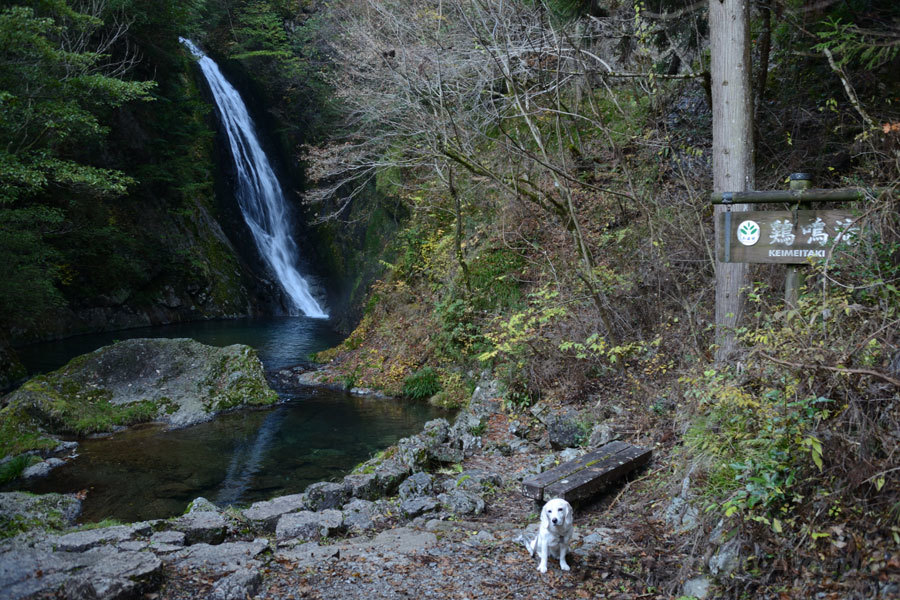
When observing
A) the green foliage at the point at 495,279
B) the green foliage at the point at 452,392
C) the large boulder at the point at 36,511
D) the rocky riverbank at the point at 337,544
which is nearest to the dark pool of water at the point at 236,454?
the large boulder at the point at 36,511

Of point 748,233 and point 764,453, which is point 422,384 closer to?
point 748,233

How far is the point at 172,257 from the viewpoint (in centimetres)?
2002

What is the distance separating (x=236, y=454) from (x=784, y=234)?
731cm

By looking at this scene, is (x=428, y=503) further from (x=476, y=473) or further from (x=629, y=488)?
(x=629, y=488)

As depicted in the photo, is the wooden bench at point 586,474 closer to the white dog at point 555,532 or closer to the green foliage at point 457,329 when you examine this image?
the white dog at point 555,532

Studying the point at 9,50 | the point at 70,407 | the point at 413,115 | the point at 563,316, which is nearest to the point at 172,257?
the point at 9,50

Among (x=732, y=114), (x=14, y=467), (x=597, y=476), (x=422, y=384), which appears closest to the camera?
(x=597, y=476)

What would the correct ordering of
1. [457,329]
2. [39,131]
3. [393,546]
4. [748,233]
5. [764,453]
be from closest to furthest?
1. [764,453]
2. [748,233]
3. [393,546]
4. [457,329]
5. [39,131]

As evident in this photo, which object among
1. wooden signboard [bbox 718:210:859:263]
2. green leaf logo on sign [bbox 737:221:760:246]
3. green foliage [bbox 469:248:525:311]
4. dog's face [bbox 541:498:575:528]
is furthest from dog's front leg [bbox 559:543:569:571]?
green foliage [bbox 469:248:525:311]

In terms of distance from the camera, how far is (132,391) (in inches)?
404

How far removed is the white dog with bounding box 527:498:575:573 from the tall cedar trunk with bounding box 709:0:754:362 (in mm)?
2420

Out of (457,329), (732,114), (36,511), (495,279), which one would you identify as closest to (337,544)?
(36,511)

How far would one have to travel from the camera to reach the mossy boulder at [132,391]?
8953 mm

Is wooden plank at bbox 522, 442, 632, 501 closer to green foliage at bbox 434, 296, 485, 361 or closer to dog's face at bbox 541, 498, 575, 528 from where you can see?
dog's face at bbox 541, 498, 575, 528
